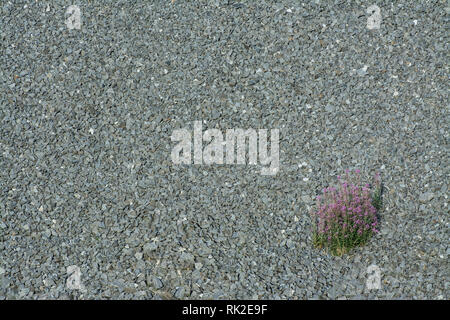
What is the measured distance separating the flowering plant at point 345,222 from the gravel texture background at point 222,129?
11cm

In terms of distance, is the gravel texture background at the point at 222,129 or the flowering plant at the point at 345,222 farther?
the flowering plant at the point at 345,222

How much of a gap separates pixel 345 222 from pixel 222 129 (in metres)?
1.77

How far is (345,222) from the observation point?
6.04 m

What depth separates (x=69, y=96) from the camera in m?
7.37

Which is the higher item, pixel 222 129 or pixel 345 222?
pixel 222 129

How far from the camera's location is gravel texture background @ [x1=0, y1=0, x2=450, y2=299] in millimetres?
5965

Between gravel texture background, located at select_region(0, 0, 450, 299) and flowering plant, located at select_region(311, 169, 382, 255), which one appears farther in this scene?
flowering plant, located at select_region(311, 169, 382, 255)

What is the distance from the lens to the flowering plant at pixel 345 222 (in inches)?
239

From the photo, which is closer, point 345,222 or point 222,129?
point 345,222

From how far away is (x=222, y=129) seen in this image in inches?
275

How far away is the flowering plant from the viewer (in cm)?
607

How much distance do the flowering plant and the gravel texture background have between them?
11 cm

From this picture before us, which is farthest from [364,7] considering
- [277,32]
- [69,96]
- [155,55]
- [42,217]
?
[42,217]
